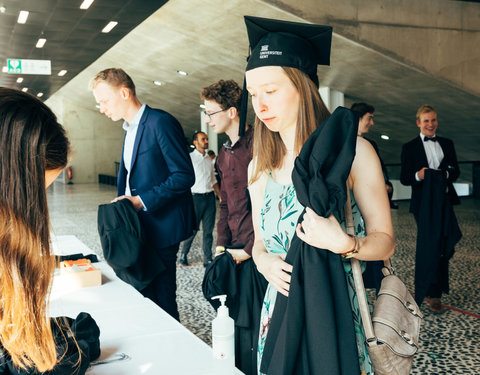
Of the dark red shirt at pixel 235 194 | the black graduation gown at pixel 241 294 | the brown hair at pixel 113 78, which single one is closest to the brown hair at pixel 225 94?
the dark red shirt at pixel 235 194

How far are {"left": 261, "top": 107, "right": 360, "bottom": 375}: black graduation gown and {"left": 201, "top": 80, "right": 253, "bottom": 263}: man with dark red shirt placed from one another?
178cm

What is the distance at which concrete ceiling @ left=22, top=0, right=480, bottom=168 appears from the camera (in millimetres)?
9164

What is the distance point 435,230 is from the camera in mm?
4062

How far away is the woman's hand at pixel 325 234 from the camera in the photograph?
1.18 meters

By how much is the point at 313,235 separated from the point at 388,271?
14.1 inches

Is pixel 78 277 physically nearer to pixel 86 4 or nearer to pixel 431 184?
pixel 431 184

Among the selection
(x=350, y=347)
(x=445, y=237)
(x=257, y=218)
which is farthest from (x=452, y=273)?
(x=350, y=347)

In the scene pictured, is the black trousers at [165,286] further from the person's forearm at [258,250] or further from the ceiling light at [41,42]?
the ceiling light at [41,42]

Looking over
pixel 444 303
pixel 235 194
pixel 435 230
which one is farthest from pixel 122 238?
pixel 444 303

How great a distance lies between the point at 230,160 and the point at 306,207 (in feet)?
6.61

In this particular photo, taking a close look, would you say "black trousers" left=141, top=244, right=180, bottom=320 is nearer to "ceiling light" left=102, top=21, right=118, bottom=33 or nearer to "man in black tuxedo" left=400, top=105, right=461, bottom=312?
"man in black tuxedo" left=400, top=105, right=461, bottom=312

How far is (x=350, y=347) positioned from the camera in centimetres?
114

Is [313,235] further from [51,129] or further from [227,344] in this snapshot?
[51,129]

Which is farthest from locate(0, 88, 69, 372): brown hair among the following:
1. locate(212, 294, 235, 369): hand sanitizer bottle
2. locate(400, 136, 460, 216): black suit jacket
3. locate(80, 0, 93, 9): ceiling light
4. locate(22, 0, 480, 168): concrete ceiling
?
locate(80, 0, 93, 9): ceiling light
